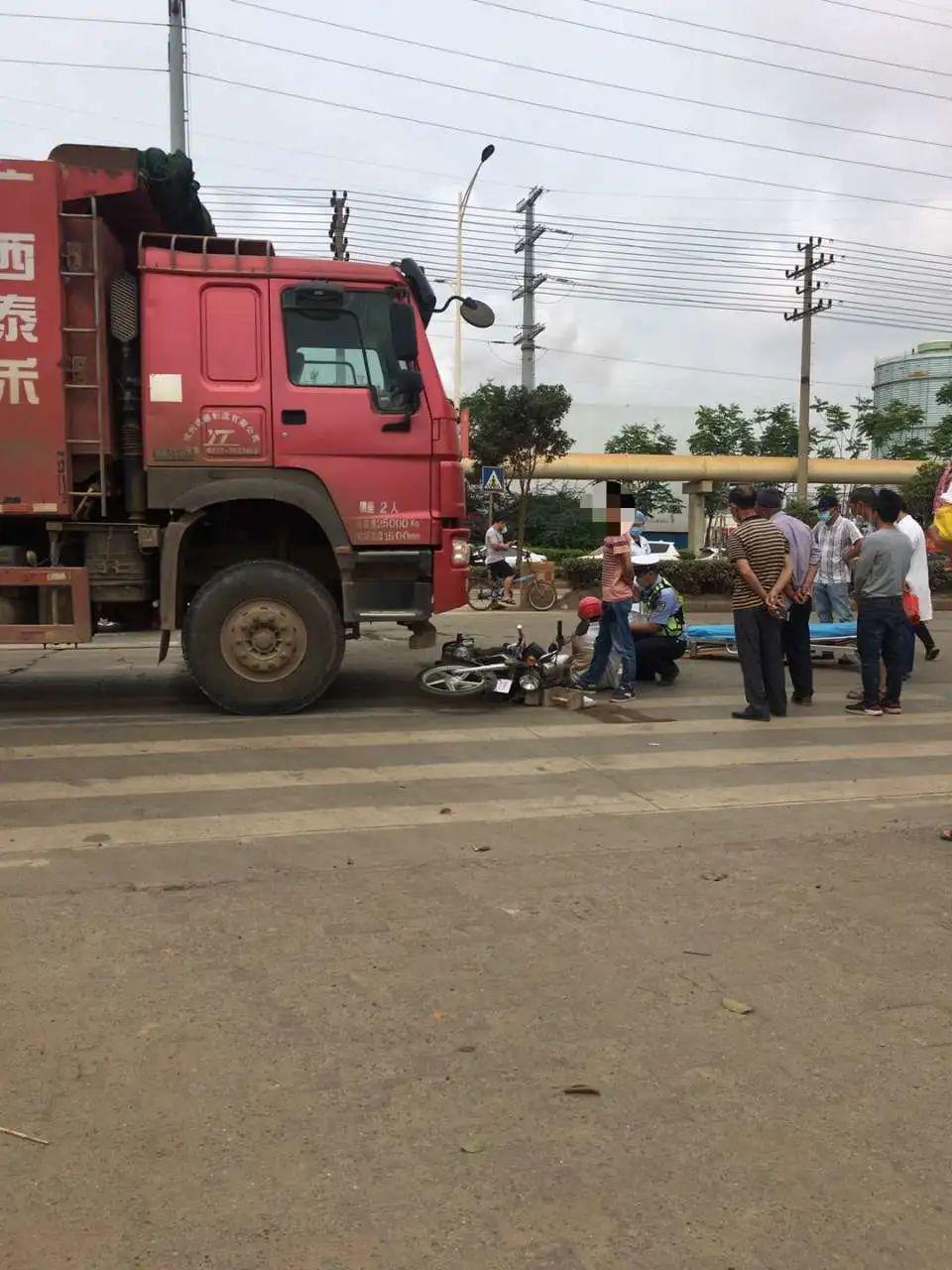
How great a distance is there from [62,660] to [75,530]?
11.2 ft

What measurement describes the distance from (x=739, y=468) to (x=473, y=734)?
34.9 metres

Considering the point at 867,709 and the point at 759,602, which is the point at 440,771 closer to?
the point at 759,602

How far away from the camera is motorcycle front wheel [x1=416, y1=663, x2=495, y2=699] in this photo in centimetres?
800

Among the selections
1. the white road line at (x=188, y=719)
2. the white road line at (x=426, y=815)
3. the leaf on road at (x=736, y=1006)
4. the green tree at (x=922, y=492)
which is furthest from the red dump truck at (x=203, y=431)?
the green tree at (x=922, y=492)

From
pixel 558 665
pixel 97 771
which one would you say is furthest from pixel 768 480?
pixel 97 771

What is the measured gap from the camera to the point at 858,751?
22.1 ft

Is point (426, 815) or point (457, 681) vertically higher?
point (457, 681)

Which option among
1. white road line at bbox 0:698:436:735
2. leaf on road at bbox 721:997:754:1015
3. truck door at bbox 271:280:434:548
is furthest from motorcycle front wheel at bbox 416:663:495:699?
leaf on road at bbox 721:997:754:1015

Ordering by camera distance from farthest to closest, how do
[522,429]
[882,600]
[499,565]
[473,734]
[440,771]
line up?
[522,429]
[499,565]
[882,600]
[473,734]
[440,771]

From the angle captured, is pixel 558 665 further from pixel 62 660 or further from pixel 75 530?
pixel 62 660

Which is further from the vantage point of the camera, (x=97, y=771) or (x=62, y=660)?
(x=62, y=660)

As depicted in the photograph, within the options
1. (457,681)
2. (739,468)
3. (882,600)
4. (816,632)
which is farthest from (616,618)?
(739,468)

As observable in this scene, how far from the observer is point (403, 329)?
709 cm

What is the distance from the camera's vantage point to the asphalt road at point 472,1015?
2303 millimetres
